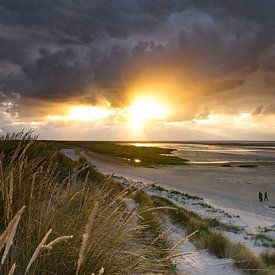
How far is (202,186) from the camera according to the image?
107ft

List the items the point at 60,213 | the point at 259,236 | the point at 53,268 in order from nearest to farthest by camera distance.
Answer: the point at 53,268, the point at 60,213, the point at 259,236

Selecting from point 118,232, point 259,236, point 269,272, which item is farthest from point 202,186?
point 118,232

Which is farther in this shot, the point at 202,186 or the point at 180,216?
the point at 202,186

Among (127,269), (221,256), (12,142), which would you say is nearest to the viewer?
(127,269)

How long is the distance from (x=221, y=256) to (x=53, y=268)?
14.4ft

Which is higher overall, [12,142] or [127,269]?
[12,142]

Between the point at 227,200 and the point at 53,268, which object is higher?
the point at 53,268

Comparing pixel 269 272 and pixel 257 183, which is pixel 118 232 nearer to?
pixel 269 272

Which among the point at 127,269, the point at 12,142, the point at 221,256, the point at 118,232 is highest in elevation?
the point at 12,142

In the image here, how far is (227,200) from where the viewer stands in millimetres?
25047

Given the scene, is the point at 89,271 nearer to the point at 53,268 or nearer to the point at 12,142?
the point at 53,268

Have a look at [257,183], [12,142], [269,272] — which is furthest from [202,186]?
[269,272]

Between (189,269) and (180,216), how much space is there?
15.2ft

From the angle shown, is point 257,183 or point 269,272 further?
point 257,183
